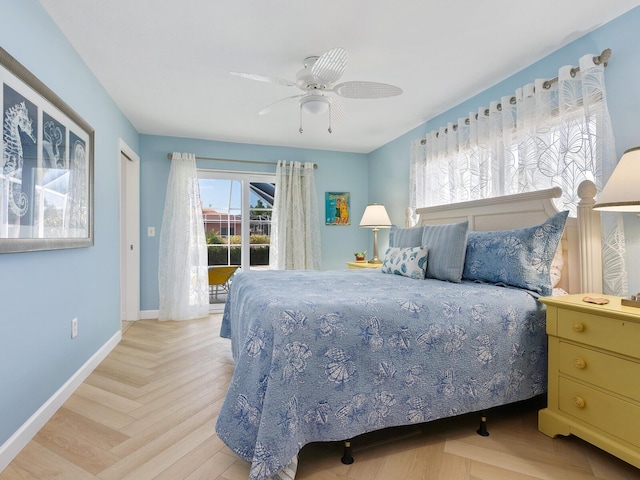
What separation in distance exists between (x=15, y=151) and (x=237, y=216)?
128 inches

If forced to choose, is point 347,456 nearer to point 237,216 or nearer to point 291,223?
point 291,223

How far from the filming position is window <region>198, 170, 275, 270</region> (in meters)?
4.75

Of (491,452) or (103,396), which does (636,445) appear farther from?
(103,396)

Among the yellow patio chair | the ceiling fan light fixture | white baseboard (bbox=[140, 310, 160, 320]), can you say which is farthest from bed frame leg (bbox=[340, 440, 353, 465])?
white baseboard (bbox=[140, 310, 160, 320])

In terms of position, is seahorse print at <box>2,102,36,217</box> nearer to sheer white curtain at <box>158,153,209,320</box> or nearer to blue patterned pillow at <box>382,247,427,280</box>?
blue patterned pillow at <box>382,247,427,280</box>

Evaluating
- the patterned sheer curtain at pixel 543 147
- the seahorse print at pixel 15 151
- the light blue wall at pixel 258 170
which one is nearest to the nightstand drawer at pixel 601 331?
the patterned sheer curtain at pixel 543 147

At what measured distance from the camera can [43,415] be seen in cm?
190

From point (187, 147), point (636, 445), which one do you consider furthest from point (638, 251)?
point (187, 147)

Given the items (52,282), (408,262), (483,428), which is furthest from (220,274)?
(483,428)

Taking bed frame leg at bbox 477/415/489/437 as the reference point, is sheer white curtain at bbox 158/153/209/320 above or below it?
above

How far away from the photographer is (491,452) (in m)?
1.66

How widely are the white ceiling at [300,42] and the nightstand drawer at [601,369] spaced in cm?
194

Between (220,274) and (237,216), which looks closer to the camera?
(220,274)

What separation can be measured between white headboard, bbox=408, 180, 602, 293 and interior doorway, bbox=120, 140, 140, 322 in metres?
3.93
